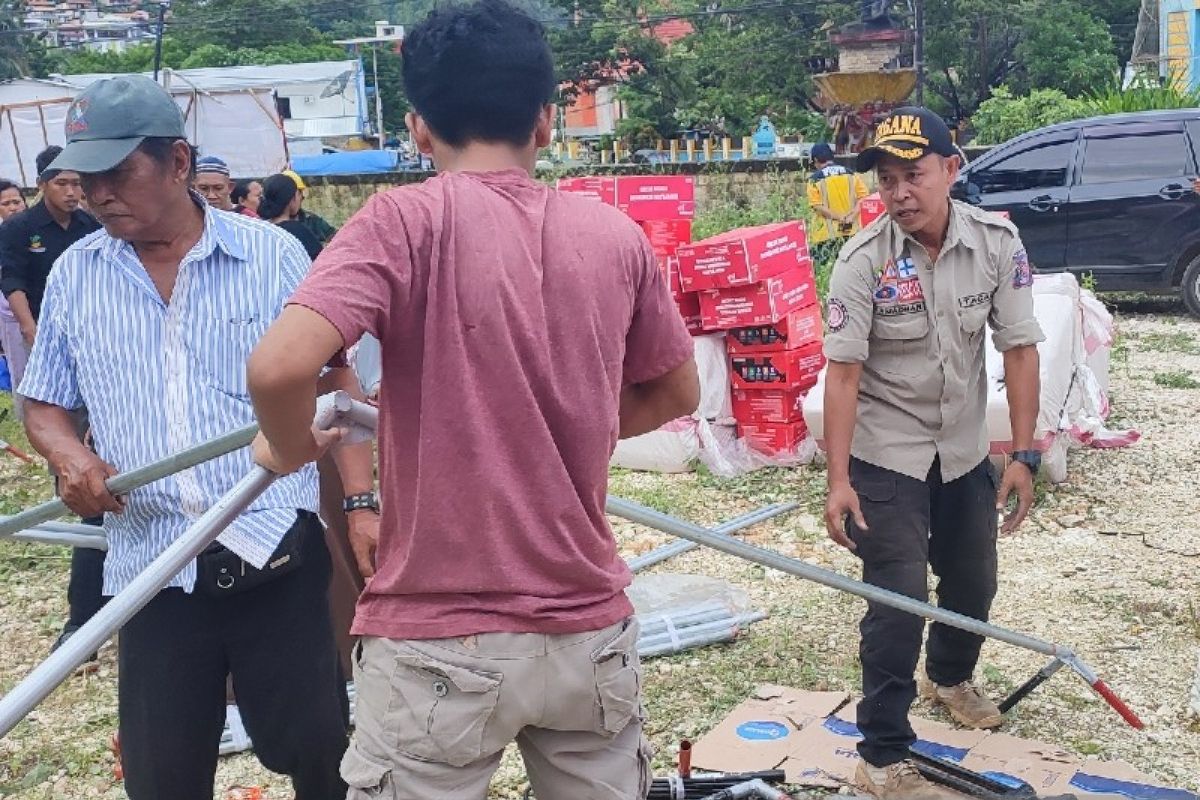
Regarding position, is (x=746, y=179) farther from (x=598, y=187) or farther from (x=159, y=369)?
(x=159, y=369)

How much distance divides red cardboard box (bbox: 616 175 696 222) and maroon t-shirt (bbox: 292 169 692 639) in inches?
221

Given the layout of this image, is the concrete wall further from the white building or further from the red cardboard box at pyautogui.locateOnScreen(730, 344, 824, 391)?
the white building

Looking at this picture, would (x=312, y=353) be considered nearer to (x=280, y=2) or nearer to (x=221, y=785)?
(x=221, y=785)

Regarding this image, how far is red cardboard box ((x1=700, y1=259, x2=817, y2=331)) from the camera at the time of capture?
672 centimetres

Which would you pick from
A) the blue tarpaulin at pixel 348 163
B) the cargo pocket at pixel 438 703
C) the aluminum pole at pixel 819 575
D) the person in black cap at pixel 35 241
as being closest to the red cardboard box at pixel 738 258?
the person in black cap at pixel 35 241

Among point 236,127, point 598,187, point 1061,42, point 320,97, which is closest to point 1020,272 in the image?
point 598,187

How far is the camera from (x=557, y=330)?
1.82m

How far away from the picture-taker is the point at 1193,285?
1032 centimetres

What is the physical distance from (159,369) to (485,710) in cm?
104

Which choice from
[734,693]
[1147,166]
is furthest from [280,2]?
[734,693]

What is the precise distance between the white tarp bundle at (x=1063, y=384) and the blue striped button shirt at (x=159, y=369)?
153 inches

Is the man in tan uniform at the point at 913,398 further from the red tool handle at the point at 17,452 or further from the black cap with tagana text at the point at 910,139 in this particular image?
the red tool handle at the point at 17,452

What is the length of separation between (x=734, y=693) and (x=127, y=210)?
2.62 m

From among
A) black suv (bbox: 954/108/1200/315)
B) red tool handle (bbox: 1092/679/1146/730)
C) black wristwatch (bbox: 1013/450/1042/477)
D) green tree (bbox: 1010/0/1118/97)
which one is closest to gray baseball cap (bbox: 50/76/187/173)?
black wristwatch (bbox: 1013/450/1042/477)
